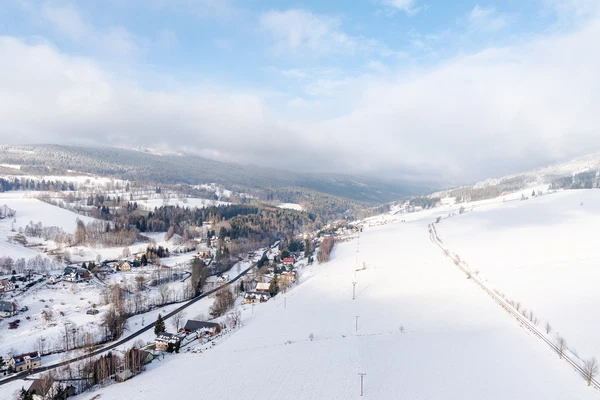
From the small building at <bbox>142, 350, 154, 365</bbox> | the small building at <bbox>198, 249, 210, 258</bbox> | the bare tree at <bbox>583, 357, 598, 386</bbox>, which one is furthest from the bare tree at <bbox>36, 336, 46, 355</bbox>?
the bare tree at <bbox>583, 357, 598, 386</bbox>

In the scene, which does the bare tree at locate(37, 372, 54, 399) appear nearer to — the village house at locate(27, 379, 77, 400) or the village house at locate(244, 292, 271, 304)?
the village house at locate(27, 379, 77, 400)

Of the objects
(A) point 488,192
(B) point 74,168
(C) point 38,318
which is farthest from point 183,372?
(B) point 74,168

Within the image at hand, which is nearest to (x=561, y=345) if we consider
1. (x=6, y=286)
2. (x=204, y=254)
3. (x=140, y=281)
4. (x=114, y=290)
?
(x=114, y=290)

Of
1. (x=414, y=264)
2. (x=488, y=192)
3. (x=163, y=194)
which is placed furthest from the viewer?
(x=488, y=192)

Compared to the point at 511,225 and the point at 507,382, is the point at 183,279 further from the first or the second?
the point at 511,225

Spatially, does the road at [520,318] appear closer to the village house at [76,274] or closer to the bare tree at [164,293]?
the bare tree at [164,293]

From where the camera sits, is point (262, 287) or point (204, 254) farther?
point (204, 254)

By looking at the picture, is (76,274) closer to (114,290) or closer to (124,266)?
(124,266)
